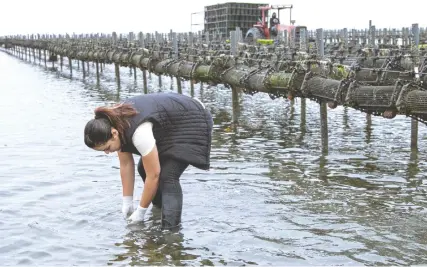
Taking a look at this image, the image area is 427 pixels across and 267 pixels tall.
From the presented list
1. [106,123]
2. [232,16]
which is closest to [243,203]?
[106,123]

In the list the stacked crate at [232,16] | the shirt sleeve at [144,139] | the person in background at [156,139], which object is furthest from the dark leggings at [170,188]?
the stacked crate at [232,16]

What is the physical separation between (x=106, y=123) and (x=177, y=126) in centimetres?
87

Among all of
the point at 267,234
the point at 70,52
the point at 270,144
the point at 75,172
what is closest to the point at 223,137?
the point at 270,144

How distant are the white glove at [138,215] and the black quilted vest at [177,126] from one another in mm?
670

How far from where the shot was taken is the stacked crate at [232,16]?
4691 cm

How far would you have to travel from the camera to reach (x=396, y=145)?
571 inches

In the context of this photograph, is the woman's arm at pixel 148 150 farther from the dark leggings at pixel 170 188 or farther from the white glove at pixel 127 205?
the white glove at pixel 127 205

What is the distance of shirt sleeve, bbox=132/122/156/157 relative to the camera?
20.5ft

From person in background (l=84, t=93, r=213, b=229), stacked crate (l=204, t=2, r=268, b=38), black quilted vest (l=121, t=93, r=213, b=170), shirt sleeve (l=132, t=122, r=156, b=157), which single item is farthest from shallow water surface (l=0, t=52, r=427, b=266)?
stacked crate (l=204, t=2, r=268, b=38)

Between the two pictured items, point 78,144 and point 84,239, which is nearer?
point 84,239

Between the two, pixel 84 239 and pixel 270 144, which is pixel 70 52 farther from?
pixel 84 239

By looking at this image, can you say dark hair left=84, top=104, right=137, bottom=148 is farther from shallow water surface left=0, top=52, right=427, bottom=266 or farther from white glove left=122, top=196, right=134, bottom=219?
shallow water surface left=0, top=52, right=427, bottom=266

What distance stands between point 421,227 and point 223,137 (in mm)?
8734

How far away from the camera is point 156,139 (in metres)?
6.73
